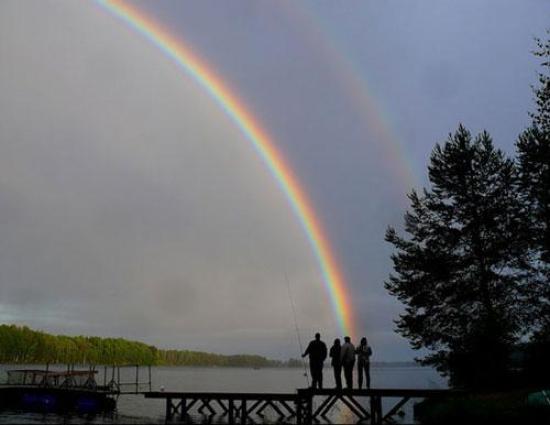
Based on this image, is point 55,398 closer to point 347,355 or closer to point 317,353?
point 317,353

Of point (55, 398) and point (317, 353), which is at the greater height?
point (317, 353)

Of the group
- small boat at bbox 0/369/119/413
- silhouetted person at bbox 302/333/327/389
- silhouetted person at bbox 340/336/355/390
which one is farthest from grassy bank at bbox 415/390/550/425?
small boat at bbox 0/369/119/413

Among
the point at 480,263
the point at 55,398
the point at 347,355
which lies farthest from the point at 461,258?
the point at 55,398

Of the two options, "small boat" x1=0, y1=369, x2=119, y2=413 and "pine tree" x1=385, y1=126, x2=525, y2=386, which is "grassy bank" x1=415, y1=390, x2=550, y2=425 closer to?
"pine tree" x1=385, y1=126, x2=525, y2=386

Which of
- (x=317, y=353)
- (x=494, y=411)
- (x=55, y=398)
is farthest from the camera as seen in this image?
(x=55, y=398)

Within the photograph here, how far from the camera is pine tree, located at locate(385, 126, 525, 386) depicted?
34.1 metres

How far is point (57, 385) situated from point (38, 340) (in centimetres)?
13260

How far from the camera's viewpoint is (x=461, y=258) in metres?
35.3

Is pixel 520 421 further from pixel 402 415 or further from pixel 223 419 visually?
pixel 223 419

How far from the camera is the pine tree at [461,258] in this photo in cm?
3406

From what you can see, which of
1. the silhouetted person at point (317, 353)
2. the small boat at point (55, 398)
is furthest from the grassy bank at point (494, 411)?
the small boat at point (55, 398)

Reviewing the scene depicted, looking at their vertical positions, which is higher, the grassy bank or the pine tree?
the pine tree

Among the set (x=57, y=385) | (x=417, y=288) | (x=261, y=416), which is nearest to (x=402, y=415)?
(x=417, y=288)

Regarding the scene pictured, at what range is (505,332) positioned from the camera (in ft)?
100
